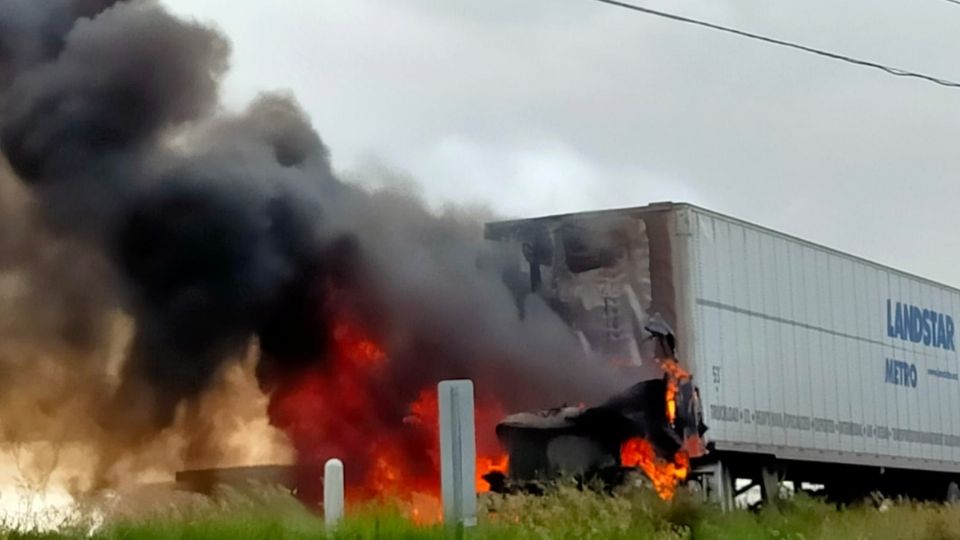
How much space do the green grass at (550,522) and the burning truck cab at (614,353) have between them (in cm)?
174

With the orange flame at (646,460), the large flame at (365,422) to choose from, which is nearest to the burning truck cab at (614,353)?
the orange flame at (646,460)

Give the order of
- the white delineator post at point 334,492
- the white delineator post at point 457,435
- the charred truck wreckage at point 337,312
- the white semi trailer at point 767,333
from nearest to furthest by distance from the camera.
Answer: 1. the white delineator post at point 457,435
2. the white delineator post at point 334,492
3. the charred truck wreckage at point 337,312
4. the white semi trailer at point 767,333

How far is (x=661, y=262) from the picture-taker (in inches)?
781

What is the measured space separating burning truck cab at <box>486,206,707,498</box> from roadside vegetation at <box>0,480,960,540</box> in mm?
1689

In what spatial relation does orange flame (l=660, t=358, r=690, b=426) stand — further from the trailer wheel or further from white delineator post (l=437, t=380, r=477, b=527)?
the trailer wheel

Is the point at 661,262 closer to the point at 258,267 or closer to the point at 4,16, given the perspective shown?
the point at 258,267

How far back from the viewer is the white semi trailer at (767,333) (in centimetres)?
1986

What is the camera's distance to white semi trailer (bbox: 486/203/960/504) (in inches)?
782

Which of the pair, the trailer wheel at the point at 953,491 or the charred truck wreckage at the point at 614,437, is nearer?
the charred truck wreckage at the point at 614,437

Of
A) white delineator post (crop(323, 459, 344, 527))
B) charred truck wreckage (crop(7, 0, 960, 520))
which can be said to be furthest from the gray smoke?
white delineator post (crop(323, 459, 344, 527))

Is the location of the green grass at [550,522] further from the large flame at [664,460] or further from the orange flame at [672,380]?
the orange flame at [672,380]

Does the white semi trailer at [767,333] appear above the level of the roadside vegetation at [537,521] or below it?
above

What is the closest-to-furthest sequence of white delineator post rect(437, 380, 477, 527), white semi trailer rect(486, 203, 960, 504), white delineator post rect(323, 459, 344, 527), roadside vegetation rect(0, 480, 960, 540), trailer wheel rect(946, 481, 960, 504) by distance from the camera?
white delineator post rect(437, 380, 477, 527)
roadside vegetation rect(0, 480, 960, 540)
white delineator post rect(323, 459, 344, 527)
white semi trailer rect(486, 203, 960, 504)
trailer wheel rect(946, 481, 960, 504)

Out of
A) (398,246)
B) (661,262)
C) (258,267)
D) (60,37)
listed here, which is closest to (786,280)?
(661,262)
